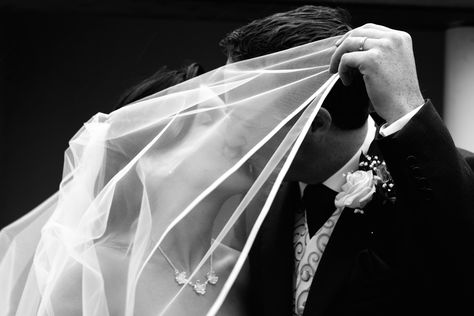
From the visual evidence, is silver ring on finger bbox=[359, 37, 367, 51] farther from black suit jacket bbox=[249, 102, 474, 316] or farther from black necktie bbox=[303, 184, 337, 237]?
black necktie bbox=[303, 184, 337, 237]

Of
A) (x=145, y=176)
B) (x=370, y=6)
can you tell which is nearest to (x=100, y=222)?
(x=145, y=176)

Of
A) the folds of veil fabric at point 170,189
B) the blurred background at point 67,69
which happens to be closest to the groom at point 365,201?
A: the folds of veil fabric at point 170,189

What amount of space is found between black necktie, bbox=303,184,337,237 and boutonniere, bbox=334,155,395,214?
9cm

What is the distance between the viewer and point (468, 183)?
86.8 inches

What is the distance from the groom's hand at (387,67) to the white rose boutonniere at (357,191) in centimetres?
26

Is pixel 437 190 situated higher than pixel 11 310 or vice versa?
pixel 437 190

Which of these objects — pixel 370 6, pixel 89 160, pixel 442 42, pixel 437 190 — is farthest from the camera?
pixel 442 42

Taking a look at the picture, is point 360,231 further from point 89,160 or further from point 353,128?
point 89,160

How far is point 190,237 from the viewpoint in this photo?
2.53m

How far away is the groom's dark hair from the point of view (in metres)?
2.58

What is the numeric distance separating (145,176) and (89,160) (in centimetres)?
20

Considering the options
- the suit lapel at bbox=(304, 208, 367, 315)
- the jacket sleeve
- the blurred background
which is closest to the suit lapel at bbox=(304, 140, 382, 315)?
the suit lapel at bbox=(304, 208, 367, 315)

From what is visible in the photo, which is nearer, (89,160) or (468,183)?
(468,183)

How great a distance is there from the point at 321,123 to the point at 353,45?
0.35 meters
